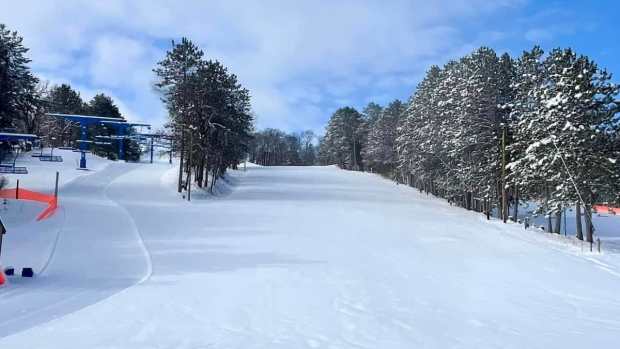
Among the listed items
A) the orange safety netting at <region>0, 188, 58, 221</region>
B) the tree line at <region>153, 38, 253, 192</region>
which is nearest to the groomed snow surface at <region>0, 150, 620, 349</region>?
the orange safety netting at <region>0, 188, 58, 221</region>

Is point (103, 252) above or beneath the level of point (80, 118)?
beneath

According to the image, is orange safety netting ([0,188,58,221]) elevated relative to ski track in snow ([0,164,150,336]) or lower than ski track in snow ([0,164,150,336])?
elevated

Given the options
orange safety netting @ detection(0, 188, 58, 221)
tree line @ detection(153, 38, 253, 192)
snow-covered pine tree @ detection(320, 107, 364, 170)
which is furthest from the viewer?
snow-covered pine tree @ detection(320, 107, 364, 170)

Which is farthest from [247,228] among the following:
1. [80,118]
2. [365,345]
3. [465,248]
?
[80,118]

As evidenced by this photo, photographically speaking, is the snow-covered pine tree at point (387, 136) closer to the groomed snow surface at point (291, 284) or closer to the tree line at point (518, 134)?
the tree line at point (518, 134)

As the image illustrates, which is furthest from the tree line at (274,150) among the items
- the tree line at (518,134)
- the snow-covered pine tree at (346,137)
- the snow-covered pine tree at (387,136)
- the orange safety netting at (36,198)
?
the orange safety netting at (36,198)

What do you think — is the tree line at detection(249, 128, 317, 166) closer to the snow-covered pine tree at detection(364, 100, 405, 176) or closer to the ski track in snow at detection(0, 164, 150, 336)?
the snow-covered pine tree at detection(364, 100, 405, 176)

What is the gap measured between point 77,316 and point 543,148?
92.2ft

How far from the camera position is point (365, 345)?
8.52 m

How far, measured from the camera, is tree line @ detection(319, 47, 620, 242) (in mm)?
28047

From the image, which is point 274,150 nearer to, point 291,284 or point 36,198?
point 36,198

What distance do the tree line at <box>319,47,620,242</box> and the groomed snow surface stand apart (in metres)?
4.17

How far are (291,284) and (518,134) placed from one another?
26044mm

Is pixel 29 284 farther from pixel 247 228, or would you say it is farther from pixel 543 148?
pixel 543 148
